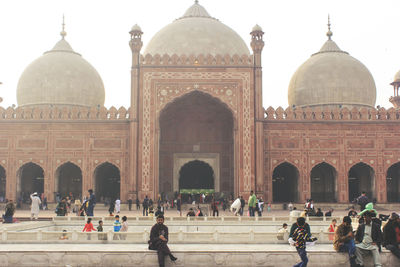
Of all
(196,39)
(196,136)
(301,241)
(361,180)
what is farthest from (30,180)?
(301,241)

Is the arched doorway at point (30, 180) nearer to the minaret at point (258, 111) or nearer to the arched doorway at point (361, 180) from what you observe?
the minaret at point (258, 111)

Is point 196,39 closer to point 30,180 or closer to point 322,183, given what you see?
point 322,183

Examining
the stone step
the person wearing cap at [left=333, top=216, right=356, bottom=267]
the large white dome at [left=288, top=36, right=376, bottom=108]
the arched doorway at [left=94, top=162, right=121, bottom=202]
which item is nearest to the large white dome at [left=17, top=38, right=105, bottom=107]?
the arched doorway at [left=94, top=162, right=121, bottom=202]

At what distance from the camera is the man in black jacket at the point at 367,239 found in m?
6.04

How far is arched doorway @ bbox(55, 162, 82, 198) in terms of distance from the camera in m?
19.6

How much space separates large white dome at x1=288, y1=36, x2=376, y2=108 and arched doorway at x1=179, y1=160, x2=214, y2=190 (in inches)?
226

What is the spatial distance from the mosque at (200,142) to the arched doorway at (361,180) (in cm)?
4

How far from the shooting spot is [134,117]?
17.7 meters

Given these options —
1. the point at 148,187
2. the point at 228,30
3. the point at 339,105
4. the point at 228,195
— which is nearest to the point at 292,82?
the point at 339,105

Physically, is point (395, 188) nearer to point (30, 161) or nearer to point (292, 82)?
point (292, 82)

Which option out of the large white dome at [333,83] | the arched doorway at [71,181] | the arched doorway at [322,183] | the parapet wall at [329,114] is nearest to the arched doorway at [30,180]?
the arched doorway at [71,181]

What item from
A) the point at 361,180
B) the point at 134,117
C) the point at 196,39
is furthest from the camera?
the point at 196,39

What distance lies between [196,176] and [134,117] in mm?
4232

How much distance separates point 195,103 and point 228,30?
453 centimetres
